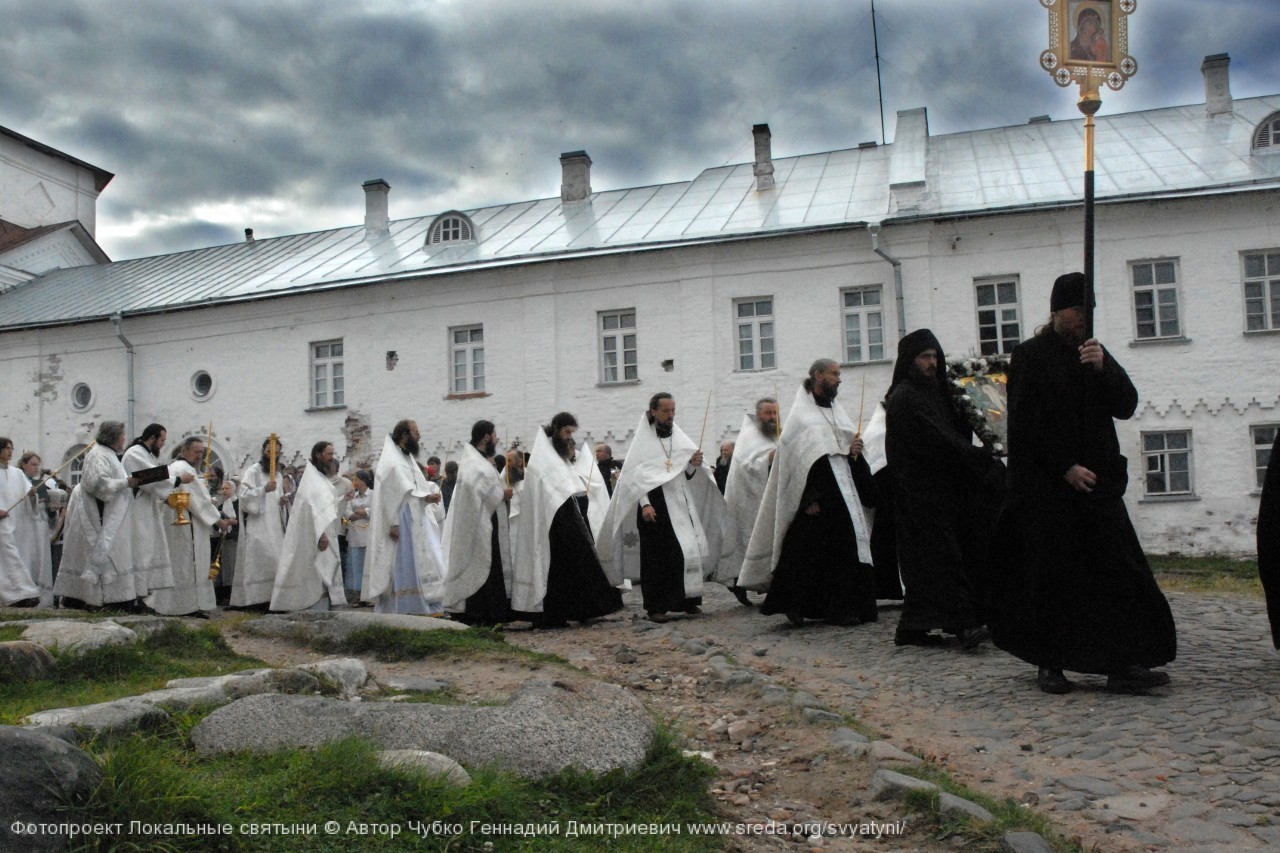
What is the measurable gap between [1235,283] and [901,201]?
5921 millimetres

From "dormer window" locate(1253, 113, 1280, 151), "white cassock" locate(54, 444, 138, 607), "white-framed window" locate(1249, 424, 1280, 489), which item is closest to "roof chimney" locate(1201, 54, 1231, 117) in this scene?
"dormer window" locate(1253, 113, 1280, 151)

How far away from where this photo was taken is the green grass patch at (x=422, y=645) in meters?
7.77

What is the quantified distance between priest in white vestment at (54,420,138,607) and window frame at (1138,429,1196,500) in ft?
53.7

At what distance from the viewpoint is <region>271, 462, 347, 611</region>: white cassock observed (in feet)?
39.7

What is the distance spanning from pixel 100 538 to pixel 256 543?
6.00ft

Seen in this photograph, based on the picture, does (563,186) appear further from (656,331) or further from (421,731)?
(421,731)

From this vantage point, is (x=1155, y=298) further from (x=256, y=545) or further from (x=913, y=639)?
(x=256, y=545)

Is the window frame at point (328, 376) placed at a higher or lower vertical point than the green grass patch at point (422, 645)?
higher

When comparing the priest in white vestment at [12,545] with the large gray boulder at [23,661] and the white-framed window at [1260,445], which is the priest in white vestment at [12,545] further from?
the white-framed window at [1260,445]

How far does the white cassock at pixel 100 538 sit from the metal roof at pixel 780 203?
1394 cm

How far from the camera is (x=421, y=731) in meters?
4.38

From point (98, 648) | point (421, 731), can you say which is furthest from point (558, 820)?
point (98, 648)

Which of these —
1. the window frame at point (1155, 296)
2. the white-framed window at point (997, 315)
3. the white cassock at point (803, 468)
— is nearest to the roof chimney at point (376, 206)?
the white-framed window at point (997, 315)

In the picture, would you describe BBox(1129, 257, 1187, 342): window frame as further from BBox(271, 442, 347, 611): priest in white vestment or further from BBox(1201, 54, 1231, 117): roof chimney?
BBox(271, 442, 347, 611): priest in white vestment
